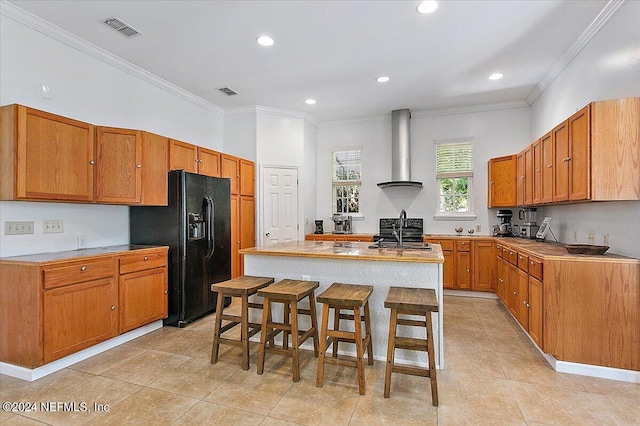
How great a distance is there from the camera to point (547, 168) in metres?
3.41

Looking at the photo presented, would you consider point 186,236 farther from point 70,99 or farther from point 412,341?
point 412,341

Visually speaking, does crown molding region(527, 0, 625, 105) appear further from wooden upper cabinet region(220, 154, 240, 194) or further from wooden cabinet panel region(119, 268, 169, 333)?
wooden cabinet panel region(119, 268, 169, 333)

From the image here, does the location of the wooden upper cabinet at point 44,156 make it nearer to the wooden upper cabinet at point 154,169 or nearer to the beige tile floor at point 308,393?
the wooden upper cabinet at point 154,169

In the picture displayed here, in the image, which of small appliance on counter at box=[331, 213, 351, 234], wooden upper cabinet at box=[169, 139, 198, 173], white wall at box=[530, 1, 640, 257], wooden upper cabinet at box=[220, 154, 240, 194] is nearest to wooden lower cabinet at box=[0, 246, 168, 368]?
wooden upper cabinet at box=[169, 139, 198, 173]

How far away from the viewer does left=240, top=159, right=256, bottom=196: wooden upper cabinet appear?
5068 mm

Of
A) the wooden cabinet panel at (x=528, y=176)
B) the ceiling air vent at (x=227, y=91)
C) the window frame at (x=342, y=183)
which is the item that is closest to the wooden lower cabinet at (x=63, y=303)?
the ceiling air vent at (x=227, y=91)

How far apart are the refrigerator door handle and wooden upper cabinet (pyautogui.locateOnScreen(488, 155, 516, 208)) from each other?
416 cm

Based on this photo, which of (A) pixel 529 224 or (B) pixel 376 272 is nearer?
(B) pixel 376 272

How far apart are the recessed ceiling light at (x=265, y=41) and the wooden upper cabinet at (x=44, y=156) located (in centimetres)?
184

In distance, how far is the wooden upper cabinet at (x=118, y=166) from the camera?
313cm

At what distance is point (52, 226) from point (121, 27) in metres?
1.98

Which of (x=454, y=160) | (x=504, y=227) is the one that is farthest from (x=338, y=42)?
(x=504, y=227)

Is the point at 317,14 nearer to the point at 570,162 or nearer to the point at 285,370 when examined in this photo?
the point at 570,162

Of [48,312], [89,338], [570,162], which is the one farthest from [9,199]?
[570,162]
